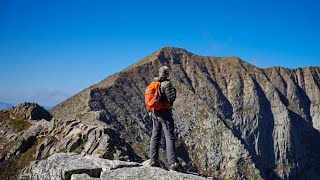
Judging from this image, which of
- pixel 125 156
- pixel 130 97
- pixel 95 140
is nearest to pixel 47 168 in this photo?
pixel 125 156

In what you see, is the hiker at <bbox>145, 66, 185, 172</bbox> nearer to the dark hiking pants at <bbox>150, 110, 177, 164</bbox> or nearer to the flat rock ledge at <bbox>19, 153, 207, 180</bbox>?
the dark hiking pants at <bbox>150, 110, 177, 164</bbox>

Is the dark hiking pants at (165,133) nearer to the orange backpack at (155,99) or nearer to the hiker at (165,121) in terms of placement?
the hiker at (165,121)

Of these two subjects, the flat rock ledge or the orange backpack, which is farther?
the orange backpack

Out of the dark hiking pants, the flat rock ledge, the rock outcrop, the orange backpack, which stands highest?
the rock outcrop

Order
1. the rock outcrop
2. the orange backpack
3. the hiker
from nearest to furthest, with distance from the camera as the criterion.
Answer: the hiker, the orange backpack, the rock outcrop

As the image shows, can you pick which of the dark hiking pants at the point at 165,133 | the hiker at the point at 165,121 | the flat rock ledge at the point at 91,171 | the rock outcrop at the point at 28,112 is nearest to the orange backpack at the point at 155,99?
the hiker at the point at 165,121

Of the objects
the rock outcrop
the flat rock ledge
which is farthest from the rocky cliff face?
the rock outcrop

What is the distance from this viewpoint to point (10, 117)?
75.9m

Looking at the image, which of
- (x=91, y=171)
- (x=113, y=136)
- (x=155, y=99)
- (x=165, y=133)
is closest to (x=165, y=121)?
(x=165, y=133)

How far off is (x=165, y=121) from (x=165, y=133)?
0.56 m

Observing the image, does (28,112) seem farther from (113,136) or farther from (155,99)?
(155,99)

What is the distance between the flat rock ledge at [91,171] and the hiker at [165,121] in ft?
Result: 2.38

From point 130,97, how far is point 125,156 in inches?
Result: 4990

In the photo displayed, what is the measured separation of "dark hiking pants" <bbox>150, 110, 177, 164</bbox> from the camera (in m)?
17.2
